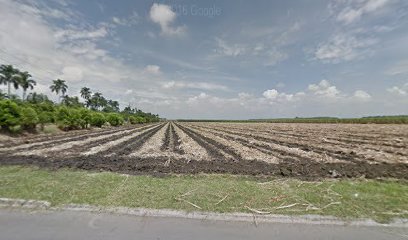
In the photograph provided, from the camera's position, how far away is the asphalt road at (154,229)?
3.87 metres

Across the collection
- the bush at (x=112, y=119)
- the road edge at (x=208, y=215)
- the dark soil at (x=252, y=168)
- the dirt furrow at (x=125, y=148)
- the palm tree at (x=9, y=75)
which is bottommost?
the dirt furrow at (x=125, y=148)

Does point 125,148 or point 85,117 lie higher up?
point 85,117

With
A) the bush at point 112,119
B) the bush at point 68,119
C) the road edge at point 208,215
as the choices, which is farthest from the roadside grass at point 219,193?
the bush at point 112,119

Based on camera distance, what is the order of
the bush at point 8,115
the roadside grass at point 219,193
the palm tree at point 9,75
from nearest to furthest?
1. the roadside grass at point 219,193
2. the bush at point 8,115
3. the palm tree at point 9,75

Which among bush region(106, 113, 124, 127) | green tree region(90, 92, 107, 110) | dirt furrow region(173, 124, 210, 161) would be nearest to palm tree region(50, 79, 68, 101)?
green tree region(90, 92, 107, 110)

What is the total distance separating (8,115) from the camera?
19234 millimetres

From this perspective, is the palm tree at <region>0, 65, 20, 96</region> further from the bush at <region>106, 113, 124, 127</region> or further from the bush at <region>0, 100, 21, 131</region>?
the bush at <region>0, 100, 21, 131</region>

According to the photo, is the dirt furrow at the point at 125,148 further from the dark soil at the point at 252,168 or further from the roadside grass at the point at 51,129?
the roadside grass at the point at 51,129

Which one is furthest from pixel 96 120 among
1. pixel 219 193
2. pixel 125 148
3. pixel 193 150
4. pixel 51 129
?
pixel 219 193

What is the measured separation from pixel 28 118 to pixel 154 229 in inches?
945

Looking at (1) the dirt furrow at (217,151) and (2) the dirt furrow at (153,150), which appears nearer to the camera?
(1) the dirt furrow at (217,151)

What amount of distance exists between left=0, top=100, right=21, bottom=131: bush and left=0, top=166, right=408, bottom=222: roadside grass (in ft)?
50.1

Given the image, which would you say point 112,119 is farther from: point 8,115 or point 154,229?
Result: point 154,229

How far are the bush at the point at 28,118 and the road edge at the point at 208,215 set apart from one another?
803 inches
